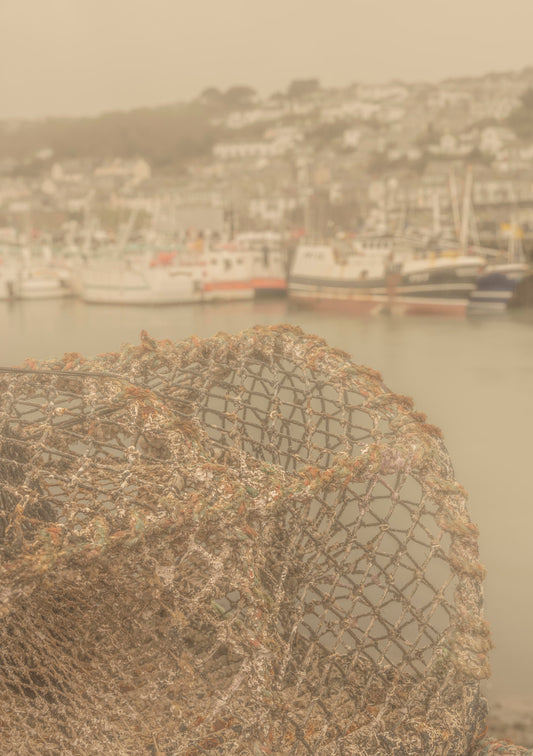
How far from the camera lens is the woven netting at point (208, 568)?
1.14 metres

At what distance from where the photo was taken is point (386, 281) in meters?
14.1

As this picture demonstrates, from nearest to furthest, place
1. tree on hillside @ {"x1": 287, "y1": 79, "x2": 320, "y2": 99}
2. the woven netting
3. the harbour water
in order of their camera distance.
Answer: the woven netting, the harbour water, tree on hillside @ {"x1": 287, "y1": 79, "x2": 320, "y2": 99}

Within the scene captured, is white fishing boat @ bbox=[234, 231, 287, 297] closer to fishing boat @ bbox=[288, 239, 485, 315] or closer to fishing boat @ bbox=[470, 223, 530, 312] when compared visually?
fishing boat @ bbox=[288, 239, 485, 315]

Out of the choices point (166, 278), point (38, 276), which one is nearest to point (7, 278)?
point (38, 276)

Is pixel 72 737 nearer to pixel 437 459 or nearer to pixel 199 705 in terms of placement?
pixel 199 705

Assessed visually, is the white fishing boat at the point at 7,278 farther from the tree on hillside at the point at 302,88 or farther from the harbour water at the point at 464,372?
the tree on hillside at the point at 302,88

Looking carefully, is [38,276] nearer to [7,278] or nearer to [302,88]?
[7,278]

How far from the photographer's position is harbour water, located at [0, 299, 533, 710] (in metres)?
3.96

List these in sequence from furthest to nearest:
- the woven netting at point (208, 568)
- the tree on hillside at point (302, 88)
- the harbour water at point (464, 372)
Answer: the tree on hillside at point (302, 88), the harbour water at point (464, 372), the woven netting at point (208, 568)

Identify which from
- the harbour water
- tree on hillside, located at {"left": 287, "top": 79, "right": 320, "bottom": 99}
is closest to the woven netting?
the harbour water

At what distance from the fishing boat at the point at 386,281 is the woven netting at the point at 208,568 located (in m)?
11.8

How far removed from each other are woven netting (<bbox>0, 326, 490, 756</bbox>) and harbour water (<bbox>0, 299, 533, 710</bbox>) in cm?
151

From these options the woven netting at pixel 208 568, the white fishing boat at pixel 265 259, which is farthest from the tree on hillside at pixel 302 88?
the woven netting at pixel 208 568

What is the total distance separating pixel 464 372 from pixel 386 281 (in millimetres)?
5004
